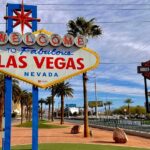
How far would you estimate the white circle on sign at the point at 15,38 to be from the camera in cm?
1568

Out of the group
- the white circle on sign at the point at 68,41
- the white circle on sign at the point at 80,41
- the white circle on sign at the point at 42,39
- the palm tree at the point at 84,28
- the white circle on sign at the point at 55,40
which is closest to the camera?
the white circle on sign at the point at 42,39

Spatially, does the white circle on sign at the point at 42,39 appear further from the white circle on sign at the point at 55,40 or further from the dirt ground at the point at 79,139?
the dirt ground at the point at 79,139

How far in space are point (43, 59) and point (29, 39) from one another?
1045mm

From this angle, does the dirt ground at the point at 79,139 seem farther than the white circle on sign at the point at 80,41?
Yes

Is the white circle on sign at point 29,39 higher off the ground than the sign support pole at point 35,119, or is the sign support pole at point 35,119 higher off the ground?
the white circle on sign at point 29,39

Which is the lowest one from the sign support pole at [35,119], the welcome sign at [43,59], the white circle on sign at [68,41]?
the sign support pole at [35,119]

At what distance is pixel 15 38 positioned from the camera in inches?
620

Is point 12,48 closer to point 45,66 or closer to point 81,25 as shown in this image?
point 45,66

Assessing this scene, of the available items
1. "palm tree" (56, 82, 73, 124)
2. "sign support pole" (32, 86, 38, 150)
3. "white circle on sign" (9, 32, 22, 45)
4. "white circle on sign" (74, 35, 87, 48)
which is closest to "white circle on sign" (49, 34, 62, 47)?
"white circle on sign" (74, 35, 87, 48)

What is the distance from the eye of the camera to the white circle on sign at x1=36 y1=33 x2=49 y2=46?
16.0m

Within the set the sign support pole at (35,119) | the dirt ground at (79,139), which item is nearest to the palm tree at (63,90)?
the dirt ground at (79,139)

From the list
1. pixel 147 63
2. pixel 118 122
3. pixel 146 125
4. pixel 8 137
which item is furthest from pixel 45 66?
pixel 118 122

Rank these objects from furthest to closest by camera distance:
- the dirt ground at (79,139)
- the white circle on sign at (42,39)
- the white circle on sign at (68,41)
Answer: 1. the dirt ground at (79,139)
2. the white circle on sign at (68,41)
3. the white circle on sign at (42,39)

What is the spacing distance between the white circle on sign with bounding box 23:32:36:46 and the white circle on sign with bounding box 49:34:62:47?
0.77m
